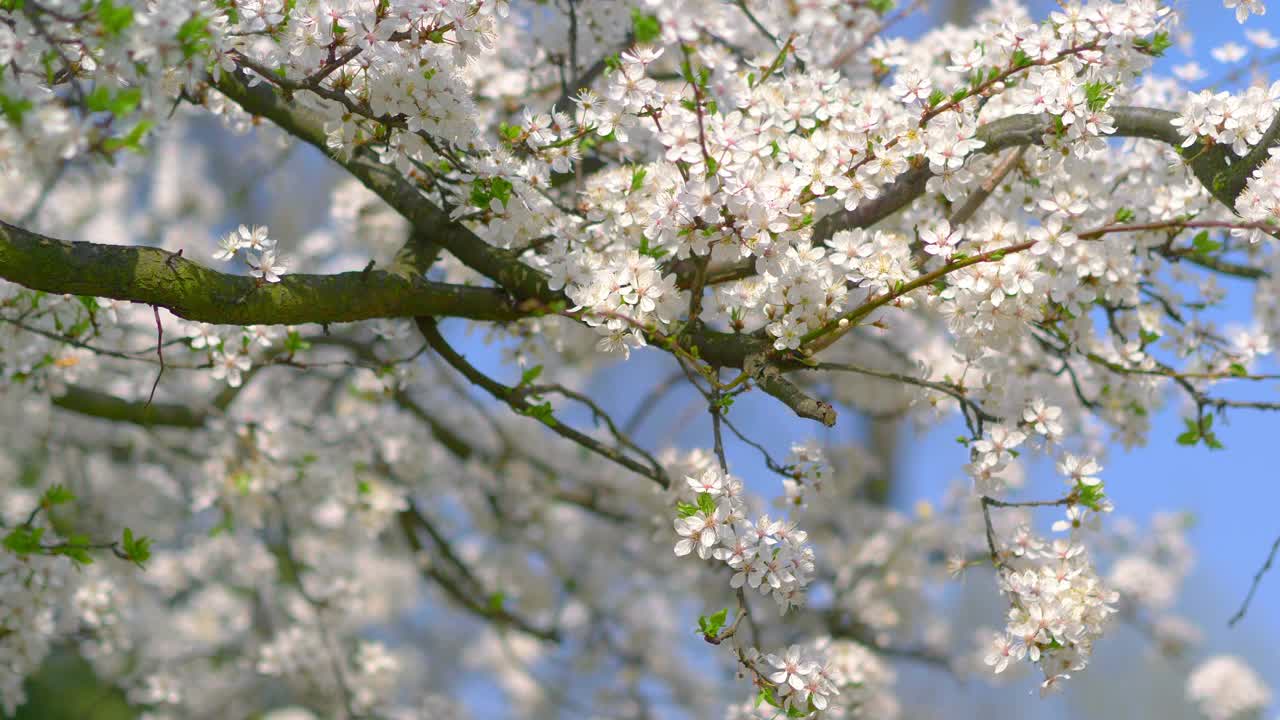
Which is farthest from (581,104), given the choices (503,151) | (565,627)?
(565,627)

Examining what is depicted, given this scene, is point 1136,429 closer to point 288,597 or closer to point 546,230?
point 546,230

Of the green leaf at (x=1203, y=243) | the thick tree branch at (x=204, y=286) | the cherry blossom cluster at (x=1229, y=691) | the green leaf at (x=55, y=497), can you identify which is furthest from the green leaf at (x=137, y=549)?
the cherry blossom cluster at (x=1229, y=691)

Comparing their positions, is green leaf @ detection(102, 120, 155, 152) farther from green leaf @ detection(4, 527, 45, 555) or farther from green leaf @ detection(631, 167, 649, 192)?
green leaf @ detection(4, 527, 45, 555)

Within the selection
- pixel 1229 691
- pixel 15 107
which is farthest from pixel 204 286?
pixel 1229 691

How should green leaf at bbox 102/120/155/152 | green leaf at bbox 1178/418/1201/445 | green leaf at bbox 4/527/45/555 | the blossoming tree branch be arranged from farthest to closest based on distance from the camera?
green leaf at bbox 1178/418/1201/445, green leaf at bbox 4/527/45/555, the blossoming tree branch, green leaf at bbox 102/120/155/152

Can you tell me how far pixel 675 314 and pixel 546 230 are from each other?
1.27 feet

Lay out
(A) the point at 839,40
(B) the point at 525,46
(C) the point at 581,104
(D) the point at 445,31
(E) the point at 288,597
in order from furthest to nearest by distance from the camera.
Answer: (E) the point at 288,597
(B) the point at 525,46
(A) the point at 839,40
(C) the point at 581,104
(D) the point at 445,31

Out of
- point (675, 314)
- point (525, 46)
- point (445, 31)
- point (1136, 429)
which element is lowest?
point (675, 314)

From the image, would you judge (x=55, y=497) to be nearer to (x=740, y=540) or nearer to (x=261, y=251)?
(x=261, y=251)

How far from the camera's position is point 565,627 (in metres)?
5.16

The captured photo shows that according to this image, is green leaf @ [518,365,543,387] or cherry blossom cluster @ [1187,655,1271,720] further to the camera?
cherry blossom cluster @ [1187,655,1271,720]

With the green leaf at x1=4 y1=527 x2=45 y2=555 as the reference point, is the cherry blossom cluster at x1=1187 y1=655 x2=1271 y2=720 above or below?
above

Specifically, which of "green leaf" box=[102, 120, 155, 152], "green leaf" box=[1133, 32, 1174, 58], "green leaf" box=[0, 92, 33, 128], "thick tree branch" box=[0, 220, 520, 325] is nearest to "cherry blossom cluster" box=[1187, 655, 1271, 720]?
"green leaf" box=[1133, 32, 1174, 58]

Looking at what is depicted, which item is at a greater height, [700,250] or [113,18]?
[700,250]
